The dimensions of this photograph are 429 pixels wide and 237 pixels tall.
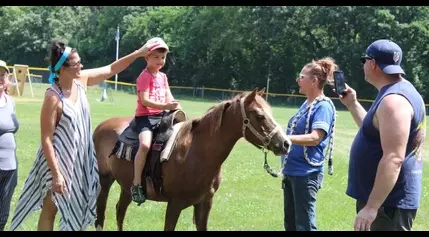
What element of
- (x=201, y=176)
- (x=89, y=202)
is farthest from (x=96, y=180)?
(x=201, y=176)

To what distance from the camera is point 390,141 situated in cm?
375

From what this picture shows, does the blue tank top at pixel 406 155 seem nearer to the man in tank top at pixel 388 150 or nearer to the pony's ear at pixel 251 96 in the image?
the man in tank top at pixel 388 150

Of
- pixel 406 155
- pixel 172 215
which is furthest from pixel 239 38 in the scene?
pixel 406 155

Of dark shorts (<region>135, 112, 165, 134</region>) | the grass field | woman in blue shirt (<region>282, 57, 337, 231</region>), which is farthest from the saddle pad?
the grass field

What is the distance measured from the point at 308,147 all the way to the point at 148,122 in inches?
76.9

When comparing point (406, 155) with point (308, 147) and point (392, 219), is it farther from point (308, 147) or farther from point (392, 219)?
point (308, 147)

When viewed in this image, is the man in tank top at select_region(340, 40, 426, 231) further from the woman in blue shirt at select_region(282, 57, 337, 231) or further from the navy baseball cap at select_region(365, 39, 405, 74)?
the woman in blue shirt at select_region(282, 57, 337, 231)

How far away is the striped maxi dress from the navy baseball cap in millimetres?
2484

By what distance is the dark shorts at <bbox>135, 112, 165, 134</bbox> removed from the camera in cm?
646

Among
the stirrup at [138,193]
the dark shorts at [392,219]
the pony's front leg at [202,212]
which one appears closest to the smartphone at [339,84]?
the dark shorts at [392,219]

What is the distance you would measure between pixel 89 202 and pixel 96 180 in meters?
0.22

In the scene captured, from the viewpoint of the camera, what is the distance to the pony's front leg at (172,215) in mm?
5984

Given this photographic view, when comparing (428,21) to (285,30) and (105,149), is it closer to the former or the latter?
(285,30)

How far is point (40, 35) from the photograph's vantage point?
63.7 metres
